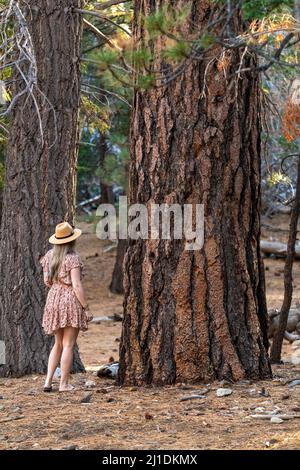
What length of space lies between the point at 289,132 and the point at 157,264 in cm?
157

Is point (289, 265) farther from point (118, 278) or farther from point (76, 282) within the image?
point (118, 278)

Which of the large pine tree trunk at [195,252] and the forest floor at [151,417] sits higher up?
the large pine tree trunk at [195,252]

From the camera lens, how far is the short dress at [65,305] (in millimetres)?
8758

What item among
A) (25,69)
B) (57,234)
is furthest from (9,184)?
(57,234)

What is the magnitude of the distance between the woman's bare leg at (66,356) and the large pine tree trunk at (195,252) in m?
0.71

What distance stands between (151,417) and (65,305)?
1.87 metres

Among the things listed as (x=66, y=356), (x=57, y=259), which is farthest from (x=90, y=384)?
(x=57, y=259)

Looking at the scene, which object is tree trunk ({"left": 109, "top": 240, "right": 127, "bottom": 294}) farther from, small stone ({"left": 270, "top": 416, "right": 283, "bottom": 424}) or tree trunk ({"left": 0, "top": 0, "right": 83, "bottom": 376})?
small stone ({"left": 270, "top": 416, "right": 283, "bottom": 424})

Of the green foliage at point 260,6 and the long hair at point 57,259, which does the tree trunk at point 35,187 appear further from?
the green foliage at point 260,6

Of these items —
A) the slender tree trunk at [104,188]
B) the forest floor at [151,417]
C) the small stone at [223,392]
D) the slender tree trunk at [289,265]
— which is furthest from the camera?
the slender tree trunk at [104,188]

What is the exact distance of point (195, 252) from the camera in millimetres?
8195

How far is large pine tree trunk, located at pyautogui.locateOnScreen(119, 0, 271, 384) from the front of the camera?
26.9 ft

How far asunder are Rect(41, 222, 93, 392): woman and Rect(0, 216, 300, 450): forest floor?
35cm

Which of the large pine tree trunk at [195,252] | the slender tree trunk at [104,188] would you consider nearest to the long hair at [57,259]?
the large pine tree trunk at [195,252]
